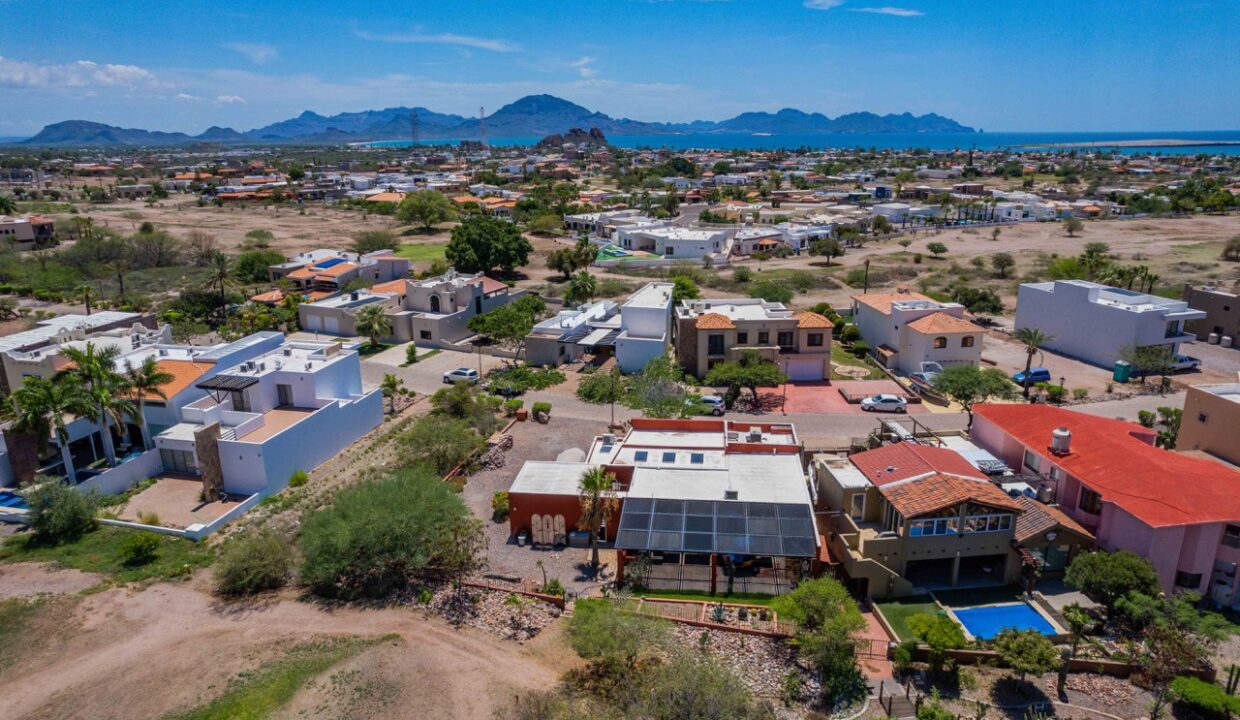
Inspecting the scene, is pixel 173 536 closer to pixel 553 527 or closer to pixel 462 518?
pixel 462 518

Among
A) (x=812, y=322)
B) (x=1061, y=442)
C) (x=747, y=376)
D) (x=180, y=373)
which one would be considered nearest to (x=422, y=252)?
(x=180, y=373)

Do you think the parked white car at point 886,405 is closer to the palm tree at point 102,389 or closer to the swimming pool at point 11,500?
the palm tree at point 102,389

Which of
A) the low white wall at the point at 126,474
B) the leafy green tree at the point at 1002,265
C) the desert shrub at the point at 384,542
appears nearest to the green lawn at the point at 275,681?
the desert shrub at the point at 384,542

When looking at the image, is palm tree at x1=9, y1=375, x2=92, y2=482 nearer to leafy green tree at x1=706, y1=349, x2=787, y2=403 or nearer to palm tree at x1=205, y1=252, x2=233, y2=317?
leafy green tree at x1=706, y1=349, x2=787, y2=403

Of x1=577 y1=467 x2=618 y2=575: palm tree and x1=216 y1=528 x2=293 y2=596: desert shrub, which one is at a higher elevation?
x1=577 y1=467 x2=618 y2=575: palm tree

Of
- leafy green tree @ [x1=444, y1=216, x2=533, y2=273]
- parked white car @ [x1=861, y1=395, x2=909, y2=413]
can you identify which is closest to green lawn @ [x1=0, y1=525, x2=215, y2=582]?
parked white car @ [x1=861, y1=395, x2=909, y2=413]

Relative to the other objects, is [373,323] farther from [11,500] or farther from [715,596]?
[715,596]

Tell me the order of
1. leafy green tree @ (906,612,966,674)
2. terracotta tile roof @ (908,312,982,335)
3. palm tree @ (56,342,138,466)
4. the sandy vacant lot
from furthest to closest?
terracotta tile roof @ (908,312,982,335), palm tree @ (56,342,138,466), leafy green tree @ (906,612,966,674), the sandy vacant lot

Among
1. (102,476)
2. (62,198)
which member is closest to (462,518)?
(102,476)
